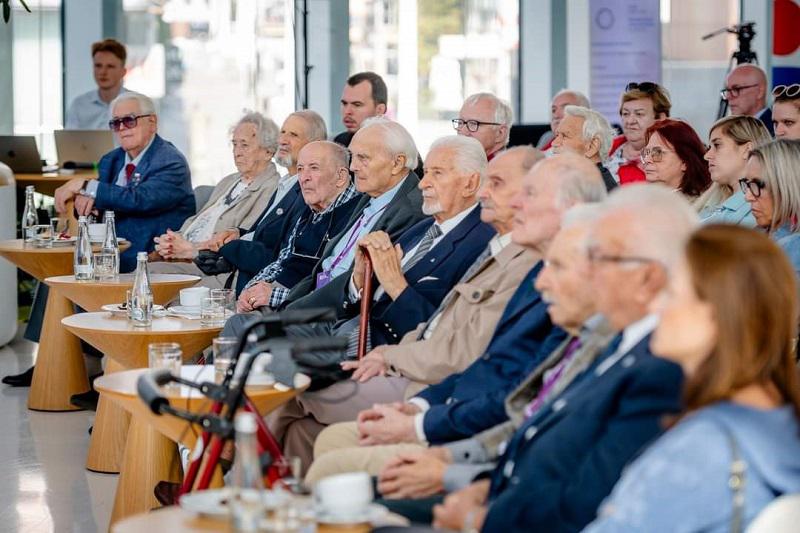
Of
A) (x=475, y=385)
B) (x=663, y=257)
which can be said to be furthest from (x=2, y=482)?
(x=663, y=257)

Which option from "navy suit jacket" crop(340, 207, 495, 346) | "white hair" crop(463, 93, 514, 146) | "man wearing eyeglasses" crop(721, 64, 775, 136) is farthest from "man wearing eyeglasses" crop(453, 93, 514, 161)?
"navy suit jacket" crop(340, 207, 495, 346)

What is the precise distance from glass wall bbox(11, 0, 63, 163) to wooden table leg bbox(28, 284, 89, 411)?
224 inches

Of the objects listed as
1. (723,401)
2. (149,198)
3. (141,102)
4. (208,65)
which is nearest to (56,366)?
(149,198)

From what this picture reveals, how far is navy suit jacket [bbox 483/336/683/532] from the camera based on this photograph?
2.25 metres

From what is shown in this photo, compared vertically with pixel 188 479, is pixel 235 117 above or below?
above

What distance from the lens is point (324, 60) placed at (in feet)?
40.0

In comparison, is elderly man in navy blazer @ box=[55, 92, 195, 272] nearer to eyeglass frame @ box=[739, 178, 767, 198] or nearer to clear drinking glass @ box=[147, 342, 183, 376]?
clear drinking glass @ box=[147, 342, 183, 376]

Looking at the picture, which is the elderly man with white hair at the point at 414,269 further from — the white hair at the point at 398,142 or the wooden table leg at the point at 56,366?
the wooden table leg at the point at 56,366

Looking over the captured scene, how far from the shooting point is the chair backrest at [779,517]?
1971 millimetres

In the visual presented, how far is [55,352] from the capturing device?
6.34m

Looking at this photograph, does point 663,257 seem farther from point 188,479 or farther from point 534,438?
point 188,479

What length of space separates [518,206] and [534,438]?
3.02 ft

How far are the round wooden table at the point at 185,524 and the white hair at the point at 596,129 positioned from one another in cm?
398

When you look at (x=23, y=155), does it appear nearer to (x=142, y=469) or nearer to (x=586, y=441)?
(x=142, y=469)
